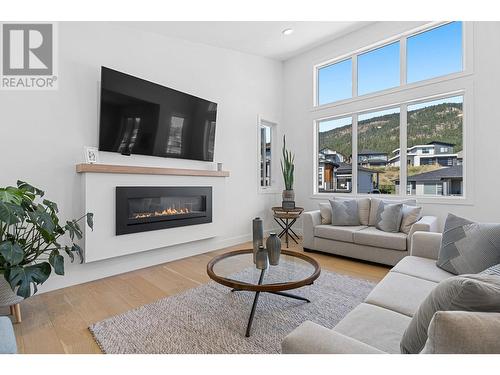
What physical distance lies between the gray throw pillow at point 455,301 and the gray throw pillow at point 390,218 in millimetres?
2562

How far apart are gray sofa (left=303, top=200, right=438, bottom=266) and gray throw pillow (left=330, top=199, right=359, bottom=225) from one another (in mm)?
93

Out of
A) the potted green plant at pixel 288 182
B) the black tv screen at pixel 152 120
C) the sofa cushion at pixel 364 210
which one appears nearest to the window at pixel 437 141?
the sofa cushion at pixel 364 210

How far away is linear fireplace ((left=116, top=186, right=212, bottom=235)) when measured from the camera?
2.90 m

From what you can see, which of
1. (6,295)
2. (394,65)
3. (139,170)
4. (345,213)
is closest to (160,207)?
(139,170)

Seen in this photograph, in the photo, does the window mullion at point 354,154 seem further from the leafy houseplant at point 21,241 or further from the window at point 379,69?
the leafy houseplant at point 21,241

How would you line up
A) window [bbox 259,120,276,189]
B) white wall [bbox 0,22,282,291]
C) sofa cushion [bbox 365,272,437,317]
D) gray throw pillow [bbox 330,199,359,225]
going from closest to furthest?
sofa cushion [bbox 365,272,437,317]
white wall [bbox 0,22,282,291]
gray throw pillow [bbox 330,199,359,225]
window [bbox 259,120,276,189]

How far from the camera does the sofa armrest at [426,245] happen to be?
2.13 meters

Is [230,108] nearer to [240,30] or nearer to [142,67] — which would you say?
[240,30]

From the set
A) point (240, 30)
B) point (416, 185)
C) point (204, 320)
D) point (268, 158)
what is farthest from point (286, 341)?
point (268, 158)

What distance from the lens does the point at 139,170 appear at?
2980mm

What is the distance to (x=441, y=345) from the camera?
2.13ft

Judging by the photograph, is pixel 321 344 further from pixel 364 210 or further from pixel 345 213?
pixel 364 210

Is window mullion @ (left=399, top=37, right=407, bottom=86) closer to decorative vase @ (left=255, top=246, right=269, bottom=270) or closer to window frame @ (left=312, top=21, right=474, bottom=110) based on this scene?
window frame @ (left=312, top=21, right=474, bottom=110)

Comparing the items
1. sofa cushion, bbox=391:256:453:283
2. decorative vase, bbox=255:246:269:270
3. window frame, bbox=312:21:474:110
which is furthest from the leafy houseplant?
window frame, bbox=312:21:474:110
